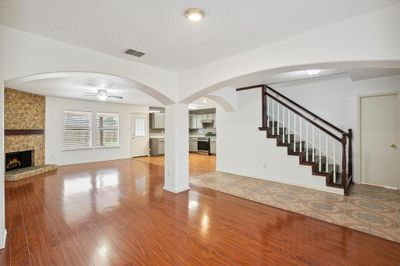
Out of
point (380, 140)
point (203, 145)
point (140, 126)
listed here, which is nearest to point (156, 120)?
point (140, 126)

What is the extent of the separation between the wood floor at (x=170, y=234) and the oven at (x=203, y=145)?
6.34 m

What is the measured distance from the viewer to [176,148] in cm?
422

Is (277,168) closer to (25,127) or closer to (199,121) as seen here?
(199,121)

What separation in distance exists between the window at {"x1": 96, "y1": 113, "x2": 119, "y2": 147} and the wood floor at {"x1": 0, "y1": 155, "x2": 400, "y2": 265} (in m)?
4.28

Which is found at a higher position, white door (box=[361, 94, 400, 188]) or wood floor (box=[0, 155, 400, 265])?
white door (box=[361, 94, 400, 188])

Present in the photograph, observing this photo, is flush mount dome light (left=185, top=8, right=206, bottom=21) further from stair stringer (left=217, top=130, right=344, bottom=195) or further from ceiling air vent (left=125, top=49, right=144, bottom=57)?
stair stringer (left=217, top=130, right=344, bottom=195)

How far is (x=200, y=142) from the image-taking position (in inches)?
425

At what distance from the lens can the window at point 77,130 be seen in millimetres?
7355

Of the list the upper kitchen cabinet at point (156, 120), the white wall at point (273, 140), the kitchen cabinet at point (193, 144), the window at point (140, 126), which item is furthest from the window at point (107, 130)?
the white wall at point (273, 140)

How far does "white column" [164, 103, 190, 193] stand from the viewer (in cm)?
422

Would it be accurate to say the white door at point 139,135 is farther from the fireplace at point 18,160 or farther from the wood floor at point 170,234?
the wood floor at point 170,234

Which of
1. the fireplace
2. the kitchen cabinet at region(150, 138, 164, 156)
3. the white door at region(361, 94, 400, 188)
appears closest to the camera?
the white door at region(361, 94, 400, 188)

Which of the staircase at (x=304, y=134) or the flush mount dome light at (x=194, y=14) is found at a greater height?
the flush mount dome light at (x=194, y=14)

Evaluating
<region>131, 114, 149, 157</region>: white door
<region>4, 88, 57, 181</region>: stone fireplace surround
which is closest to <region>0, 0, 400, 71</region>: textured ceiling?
<region>4, 88, 57, 181</region>: stone fireplace surround
